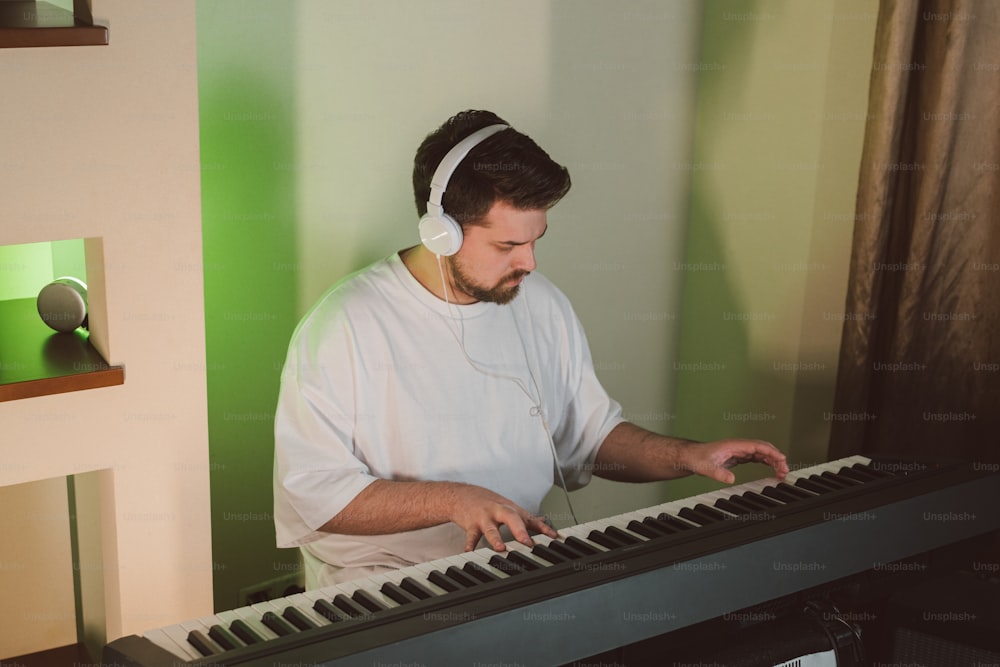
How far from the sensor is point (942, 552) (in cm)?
190

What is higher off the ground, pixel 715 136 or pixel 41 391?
pixel 715 136

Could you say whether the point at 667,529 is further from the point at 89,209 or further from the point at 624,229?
the point at 624,229

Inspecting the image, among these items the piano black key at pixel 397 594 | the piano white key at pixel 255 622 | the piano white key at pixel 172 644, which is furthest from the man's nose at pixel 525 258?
the piano white key at pixel 172 644

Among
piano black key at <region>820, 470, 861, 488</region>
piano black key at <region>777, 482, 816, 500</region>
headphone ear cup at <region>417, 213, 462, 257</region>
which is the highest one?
headphone ear cup at <region>417, 213, 462, 257</region>

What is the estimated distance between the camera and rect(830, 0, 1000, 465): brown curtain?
2258 mm

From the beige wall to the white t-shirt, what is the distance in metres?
0.19

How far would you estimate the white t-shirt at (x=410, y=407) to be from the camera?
2033mm

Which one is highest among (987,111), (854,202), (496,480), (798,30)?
(798,30)

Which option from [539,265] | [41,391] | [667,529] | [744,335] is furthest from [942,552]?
[41,391]

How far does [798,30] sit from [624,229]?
2.18 feet

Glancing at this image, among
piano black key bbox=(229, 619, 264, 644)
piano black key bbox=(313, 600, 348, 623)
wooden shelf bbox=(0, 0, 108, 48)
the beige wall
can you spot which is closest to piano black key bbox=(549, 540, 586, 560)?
piano black key bbox=(313, 600, 348, 623)

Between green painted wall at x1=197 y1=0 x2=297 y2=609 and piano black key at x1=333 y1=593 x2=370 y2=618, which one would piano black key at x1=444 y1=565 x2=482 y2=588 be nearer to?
piano black key at x1=333 y1=593 x2=370 y2=618

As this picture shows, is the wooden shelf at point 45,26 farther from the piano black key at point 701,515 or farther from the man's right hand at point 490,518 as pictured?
the piano black key at point 701,515

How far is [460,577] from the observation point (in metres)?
1.56
